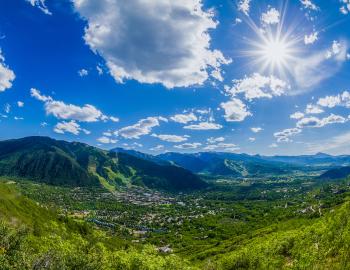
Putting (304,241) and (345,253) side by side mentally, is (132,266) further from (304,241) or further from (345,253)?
(304,241)

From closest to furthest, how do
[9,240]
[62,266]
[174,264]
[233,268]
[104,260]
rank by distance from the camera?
[62,266] → [174,264] → [104,260] → [9,240] → [233,268]

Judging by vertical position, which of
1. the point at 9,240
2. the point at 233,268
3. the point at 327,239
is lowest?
the point at 233,268

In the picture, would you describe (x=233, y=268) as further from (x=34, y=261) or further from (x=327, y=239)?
(x=34, y=261)

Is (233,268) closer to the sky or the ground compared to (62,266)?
closer to the ground

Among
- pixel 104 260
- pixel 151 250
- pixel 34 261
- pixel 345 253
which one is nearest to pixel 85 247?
pixel 104 260

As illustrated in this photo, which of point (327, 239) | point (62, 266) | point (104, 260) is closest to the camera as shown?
point (62, 266)

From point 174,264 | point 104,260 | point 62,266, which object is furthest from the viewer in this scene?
point 104,260

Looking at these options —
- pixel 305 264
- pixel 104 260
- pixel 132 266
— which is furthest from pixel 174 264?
pixel 305 264

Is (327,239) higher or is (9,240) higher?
(327,239)

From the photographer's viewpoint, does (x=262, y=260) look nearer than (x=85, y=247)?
No
